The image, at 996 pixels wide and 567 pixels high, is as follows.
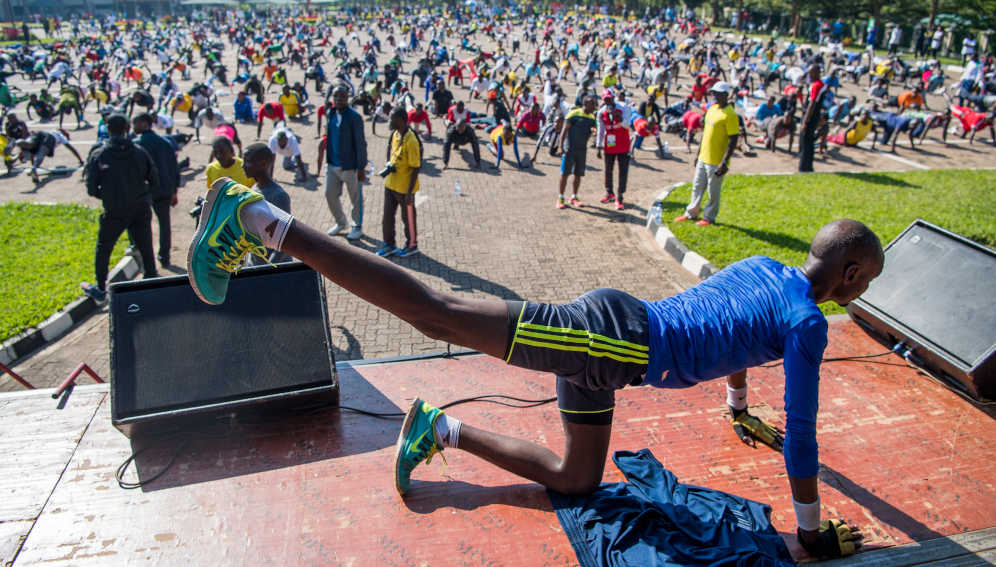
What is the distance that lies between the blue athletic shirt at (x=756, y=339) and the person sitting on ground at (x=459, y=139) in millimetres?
10208

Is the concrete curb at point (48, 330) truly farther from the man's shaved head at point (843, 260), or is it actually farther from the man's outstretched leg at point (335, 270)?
the man's shaved head at point (843, 260)

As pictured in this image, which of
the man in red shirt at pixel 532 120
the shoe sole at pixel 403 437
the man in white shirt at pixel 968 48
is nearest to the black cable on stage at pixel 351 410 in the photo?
the shoe sole at pixel 403 437

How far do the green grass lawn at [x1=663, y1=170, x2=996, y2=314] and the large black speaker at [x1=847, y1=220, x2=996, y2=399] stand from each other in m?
1.57

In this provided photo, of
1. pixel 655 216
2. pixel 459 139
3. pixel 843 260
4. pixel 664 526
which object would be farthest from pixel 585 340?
pixel 459 139

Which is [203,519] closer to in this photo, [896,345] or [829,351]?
[829,351]

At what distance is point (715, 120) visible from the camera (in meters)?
8.39

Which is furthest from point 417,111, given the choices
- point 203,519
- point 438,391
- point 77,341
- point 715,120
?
point 203,519

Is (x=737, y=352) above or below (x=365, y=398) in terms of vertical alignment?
above

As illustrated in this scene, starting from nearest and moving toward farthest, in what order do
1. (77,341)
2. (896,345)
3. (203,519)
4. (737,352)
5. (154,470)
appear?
(737,352) < (203,519) < (154,470) < (896,345) < (77,341)

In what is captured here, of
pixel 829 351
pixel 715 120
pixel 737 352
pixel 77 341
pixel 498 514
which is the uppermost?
pixel 715 120

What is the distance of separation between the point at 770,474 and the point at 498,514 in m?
1.67

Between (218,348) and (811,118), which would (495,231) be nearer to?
(218,348)

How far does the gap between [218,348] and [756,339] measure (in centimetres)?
300

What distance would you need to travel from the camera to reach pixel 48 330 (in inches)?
240
